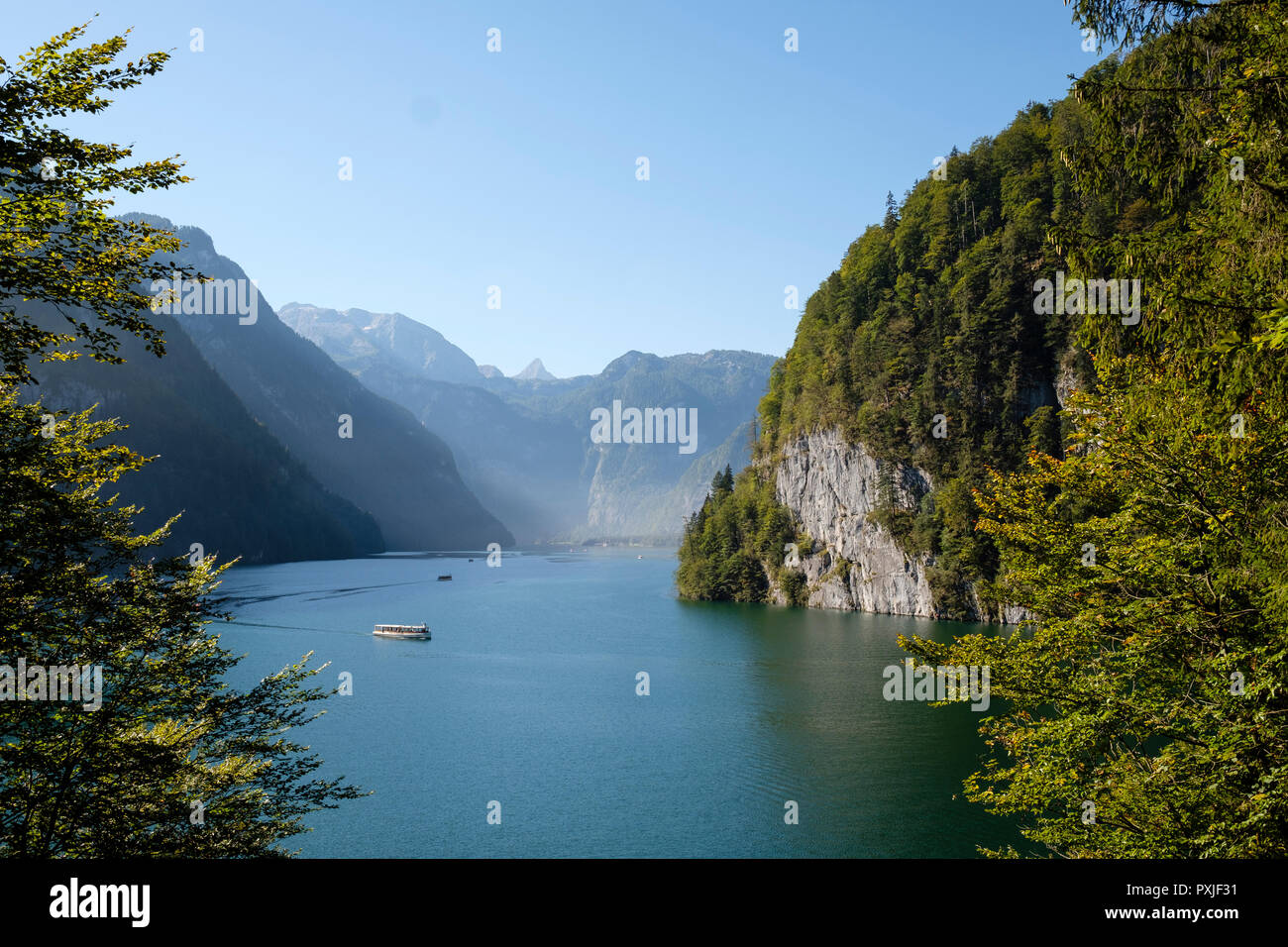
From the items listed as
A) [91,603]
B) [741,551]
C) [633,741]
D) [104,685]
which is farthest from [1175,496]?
[741,551]

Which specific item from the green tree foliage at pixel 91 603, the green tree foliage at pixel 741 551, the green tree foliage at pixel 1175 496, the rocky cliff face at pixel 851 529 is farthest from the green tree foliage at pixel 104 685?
the green tree foliage at pixel 741 551

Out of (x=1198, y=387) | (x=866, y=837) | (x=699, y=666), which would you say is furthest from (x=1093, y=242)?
(x=699, y=666)

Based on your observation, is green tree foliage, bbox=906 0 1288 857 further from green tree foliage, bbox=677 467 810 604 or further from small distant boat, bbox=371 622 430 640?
green tree foliage, bbox=677 467 810 604

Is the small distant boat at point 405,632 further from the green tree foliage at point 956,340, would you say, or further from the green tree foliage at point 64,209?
the green tree foliage at point 64,209

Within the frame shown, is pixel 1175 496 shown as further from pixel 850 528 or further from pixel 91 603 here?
pixel 850 528

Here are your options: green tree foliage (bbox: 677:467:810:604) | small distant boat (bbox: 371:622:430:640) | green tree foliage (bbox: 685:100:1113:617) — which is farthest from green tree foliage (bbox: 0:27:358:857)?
green tree foliage (bbox: 677:467:810:604)
